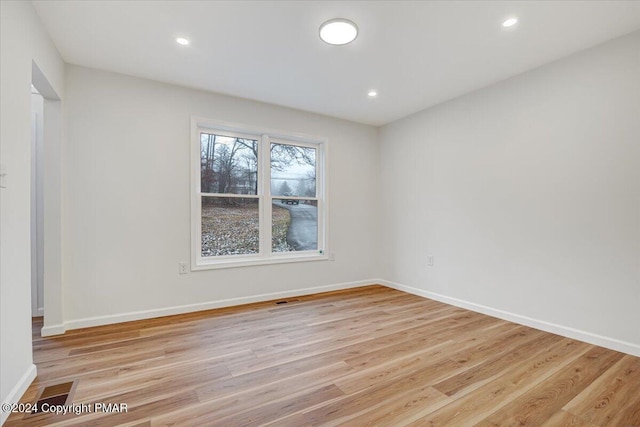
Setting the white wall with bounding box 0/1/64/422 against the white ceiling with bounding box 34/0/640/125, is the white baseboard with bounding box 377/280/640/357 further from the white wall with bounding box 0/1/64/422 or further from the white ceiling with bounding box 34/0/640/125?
the white wall with bounding box 0/1/64/422

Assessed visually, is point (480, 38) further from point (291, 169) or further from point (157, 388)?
point (157, 388)

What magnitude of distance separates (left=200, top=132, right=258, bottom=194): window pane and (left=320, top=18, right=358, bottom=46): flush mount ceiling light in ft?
6.23

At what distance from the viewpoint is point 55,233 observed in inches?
110

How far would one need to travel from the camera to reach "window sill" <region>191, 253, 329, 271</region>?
3.58 metres

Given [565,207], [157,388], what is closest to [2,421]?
[157,388]

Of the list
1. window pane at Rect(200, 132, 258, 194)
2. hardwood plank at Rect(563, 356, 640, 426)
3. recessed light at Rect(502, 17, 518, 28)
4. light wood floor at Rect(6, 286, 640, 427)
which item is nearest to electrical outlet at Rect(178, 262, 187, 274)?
light wood floor at Rect(6, 286, 640, 427)

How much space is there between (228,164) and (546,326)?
154 inches

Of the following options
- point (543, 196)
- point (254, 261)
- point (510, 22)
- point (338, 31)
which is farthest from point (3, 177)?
point (543, 196)

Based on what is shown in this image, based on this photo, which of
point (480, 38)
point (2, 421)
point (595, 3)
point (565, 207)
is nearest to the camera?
point (2, 421)

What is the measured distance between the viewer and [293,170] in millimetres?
4379

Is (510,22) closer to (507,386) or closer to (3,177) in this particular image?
(507,386)

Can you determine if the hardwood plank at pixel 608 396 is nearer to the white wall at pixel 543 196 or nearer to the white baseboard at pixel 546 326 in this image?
the white baseboard at pixel 546 326

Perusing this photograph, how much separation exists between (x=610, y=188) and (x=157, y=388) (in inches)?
149

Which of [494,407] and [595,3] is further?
[595,3]
